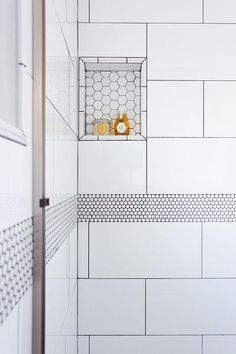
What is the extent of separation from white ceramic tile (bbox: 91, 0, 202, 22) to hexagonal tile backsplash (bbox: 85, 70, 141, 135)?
0.78 ft

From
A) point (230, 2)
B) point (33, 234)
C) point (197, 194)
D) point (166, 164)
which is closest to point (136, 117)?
point (166, 164)

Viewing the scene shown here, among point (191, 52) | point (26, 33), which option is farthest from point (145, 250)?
point (26, 33)

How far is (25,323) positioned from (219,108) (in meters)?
1.33

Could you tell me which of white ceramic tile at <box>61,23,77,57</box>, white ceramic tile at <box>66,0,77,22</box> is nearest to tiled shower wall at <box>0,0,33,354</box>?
white ceramic tile at <box>61,23,77,57</box>

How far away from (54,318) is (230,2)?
1556mm

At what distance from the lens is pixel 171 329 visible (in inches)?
67.9

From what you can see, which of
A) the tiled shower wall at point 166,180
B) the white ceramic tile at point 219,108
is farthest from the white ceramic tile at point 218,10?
the white ceramic tile at point 219,108

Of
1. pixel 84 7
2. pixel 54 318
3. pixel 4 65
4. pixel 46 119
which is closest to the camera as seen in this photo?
pixel 4 65

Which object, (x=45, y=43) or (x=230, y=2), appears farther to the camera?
(x=230, y=2)

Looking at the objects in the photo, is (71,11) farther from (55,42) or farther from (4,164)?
(4,164)

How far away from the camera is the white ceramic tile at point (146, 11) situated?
1702 millimetres

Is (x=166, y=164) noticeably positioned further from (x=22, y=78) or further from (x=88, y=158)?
(x=22, y=78)

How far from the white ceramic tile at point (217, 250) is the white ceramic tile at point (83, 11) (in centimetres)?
110

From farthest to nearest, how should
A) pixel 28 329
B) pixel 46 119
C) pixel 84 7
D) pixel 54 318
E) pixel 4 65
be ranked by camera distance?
pixel 84 7 < pixel 54 318 < pixel 46 119 < pixel 28 329 < pixel 4 65
